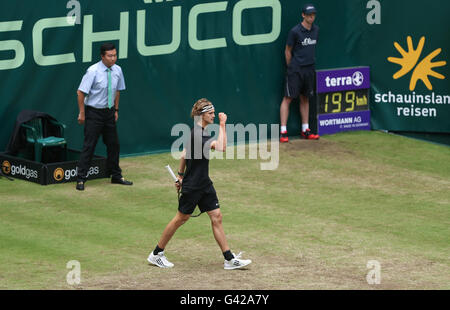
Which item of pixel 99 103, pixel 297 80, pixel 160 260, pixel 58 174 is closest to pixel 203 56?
pixel 297 80

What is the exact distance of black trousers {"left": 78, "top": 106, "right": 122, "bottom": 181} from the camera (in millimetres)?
14281

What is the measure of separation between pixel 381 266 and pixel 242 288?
5.88 ft

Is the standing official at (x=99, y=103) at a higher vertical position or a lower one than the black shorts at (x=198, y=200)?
higher

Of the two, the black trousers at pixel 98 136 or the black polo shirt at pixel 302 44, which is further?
the black polo shirt at pixel 302 44

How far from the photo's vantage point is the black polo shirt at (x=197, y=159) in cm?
1023

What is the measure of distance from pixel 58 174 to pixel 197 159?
4681mm

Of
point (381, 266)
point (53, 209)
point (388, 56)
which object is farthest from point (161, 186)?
point (388, 56)

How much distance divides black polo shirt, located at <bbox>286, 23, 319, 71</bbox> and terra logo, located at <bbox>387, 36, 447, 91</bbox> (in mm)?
1880

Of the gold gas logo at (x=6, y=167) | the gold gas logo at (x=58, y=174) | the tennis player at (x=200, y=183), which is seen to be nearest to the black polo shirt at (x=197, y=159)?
the tennis player at (x=200, y=183)

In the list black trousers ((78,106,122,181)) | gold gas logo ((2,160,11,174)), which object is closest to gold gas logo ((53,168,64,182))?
black trousers ((78,106,122,181))

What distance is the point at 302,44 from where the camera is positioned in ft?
57.4

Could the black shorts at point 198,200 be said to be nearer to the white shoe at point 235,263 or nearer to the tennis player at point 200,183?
the tennis player at point 200,183

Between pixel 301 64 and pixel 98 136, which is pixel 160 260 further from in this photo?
pixel 301 64

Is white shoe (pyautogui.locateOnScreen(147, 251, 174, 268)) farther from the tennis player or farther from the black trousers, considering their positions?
the black trousers
